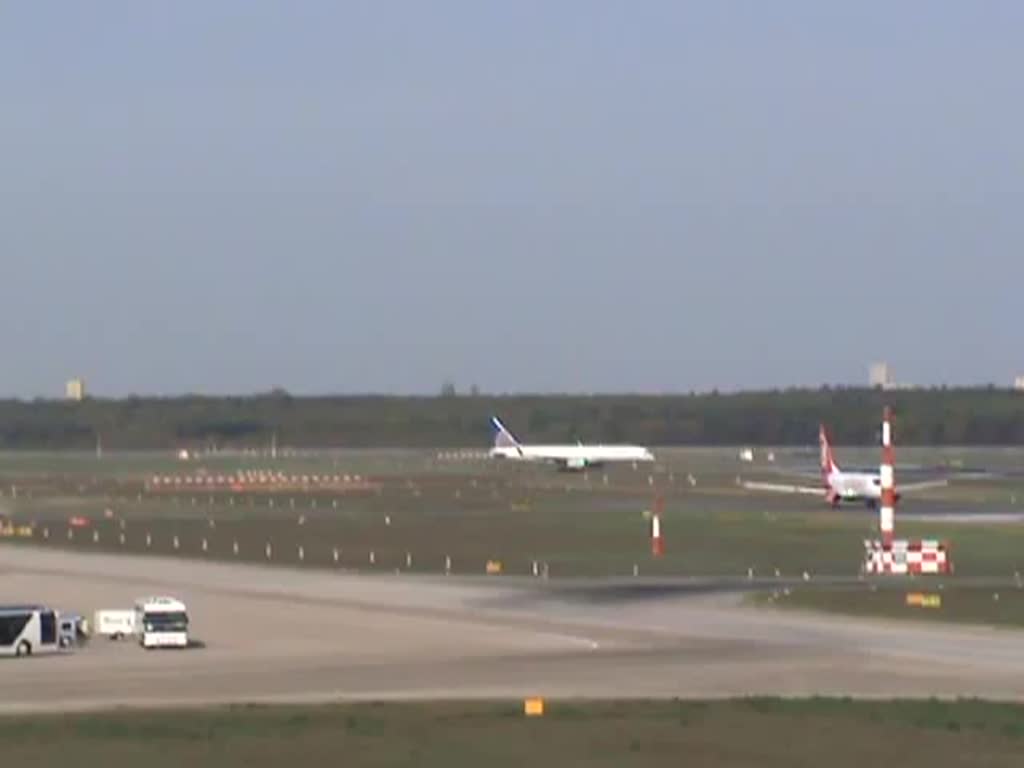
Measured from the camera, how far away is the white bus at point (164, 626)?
7175 centimetres

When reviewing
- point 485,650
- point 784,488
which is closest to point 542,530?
point 784,488

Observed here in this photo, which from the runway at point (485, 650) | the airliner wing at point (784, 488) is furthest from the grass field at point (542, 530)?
the runway at point (485, 650)

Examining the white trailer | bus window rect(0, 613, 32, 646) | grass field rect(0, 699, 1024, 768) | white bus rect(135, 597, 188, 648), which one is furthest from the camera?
the white trailer

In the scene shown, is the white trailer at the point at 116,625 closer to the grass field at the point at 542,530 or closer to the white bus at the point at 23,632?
the white bus at the point at 23,632

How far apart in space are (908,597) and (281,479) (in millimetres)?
113701

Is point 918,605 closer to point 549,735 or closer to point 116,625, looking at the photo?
point 116,625

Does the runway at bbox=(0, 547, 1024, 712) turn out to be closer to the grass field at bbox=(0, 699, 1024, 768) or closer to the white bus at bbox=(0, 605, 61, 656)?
the white bus at bbox=(0, 605, 61, 656)

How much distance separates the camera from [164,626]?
71.9 meters

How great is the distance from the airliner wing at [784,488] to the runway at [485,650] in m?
64.9

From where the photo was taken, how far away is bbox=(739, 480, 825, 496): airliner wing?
15788 cm

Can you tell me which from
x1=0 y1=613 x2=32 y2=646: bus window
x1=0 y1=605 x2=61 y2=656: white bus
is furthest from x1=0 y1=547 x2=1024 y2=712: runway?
x1=0 y1=613 x2=32 y2=646: bus window

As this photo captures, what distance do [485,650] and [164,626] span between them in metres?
9.01

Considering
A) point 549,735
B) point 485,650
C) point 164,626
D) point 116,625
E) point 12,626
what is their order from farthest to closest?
1. point 116,625
2. point 164,626
3. point 12,626
4. point 485,650
5. point 549,735

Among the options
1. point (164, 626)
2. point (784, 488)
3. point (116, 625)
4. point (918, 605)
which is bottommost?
point (116, 625)
